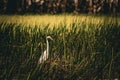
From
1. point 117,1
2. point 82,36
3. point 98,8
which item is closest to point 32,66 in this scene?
point 82,36

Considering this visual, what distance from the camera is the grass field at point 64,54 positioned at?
9.21 feet

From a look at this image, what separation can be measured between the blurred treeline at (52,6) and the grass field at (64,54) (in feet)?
19.1

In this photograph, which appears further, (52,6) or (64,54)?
(52,6)

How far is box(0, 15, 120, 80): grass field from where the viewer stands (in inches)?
111

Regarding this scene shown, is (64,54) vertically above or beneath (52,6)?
above

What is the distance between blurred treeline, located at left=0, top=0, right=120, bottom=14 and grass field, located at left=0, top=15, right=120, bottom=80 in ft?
19.1

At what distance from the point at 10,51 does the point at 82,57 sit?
26.4 inches

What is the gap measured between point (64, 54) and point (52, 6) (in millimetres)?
7131

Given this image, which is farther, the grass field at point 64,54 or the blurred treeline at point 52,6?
the blurred treeline at point 52,6

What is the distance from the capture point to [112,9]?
9.41 metres

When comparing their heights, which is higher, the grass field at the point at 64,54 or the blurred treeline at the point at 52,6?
the grass field at the point at 64,54

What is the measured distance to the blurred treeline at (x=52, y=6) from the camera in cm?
993

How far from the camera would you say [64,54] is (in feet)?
10.5

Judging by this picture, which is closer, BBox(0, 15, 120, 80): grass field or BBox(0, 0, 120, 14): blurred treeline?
BBox(0, 15, 120, 80): grass field
